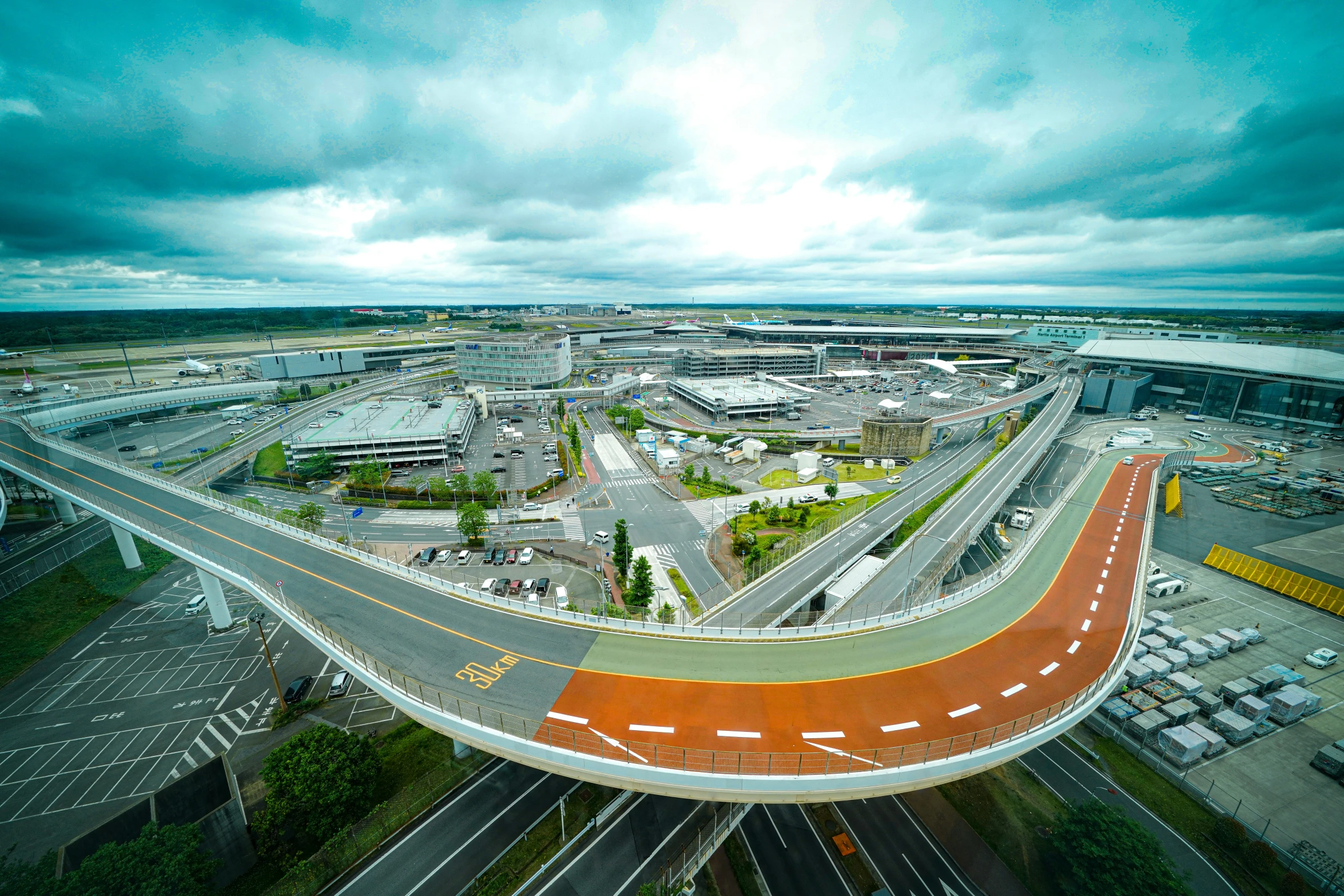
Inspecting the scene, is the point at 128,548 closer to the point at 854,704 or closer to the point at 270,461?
the point at 270,461

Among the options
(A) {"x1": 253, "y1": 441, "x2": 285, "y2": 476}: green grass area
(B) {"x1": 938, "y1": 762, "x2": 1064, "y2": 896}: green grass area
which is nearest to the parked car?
(B) {"x1": 938, "y1": 762, "x2": 1064, "y2": 896}: green grass area

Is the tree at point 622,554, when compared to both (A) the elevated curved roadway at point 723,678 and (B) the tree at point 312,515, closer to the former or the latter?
(A) the elevated curved roadway at point 723,678

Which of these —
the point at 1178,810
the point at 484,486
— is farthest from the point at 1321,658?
the point at 484,486

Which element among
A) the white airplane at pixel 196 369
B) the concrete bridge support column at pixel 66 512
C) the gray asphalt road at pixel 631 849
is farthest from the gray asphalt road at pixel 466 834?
the white airplane at pixel 196 369

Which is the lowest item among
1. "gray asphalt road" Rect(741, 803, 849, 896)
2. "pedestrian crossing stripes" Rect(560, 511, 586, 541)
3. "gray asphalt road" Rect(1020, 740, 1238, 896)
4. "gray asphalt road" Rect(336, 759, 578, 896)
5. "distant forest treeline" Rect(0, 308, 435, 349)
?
"gray asphalt road" Rect(1020, 740, 1238, 896)

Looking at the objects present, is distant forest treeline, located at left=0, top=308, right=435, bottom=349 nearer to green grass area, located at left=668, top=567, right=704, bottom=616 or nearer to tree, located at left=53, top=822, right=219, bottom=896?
tree, located at left=53, top=822, right=219, bottom=896

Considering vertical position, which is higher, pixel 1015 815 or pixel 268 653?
pixel 268 653
